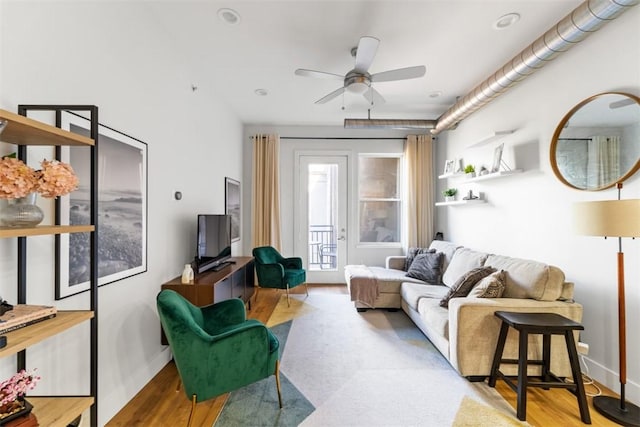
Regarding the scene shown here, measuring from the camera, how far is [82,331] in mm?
1688

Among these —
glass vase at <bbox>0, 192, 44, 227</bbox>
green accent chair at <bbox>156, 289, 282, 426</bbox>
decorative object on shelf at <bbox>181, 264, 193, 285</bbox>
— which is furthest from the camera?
decorative object on shelf at <bbox>181, 264, 193, 285</bbox>

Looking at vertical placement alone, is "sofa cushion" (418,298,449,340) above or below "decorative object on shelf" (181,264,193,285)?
below

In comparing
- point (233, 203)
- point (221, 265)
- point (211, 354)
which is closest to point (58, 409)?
point (211, 354)

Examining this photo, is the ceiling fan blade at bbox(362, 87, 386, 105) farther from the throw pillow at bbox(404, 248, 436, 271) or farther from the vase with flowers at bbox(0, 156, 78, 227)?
the vase with flowers at bbox(0, 156, 78, 227)

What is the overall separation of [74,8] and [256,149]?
11.7ft

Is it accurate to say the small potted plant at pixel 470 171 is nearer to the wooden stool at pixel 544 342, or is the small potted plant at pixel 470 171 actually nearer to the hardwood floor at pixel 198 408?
the wooden stool at pixel 544 342

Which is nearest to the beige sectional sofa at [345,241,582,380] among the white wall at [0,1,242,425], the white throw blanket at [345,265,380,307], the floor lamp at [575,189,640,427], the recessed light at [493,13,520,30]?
the floor lamp at [575,189,640,427]

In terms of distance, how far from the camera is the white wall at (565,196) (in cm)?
209

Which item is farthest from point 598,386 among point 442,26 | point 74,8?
point 74,8

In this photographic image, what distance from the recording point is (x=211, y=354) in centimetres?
179

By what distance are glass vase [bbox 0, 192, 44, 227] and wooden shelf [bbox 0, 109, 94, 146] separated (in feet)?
0.83

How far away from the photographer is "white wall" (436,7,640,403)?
82.4 inches

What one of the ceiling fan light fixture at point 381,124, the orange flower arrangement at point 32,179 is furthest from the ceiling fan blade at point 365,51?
the orange flower arrangement at point 32,179

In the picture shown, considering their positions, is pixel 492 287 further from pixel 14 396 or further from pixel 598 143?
pixel 14 396
